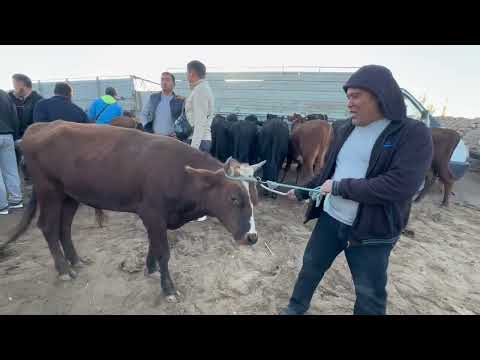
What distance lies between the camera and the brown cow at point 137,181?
282 centimetres

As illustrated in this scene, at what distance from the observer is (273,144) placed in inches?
254

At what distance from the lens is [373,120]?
1940 millimetres

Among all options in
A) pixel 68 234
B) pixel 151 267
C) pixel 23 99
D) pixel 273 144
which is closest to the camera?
pixel 151 267

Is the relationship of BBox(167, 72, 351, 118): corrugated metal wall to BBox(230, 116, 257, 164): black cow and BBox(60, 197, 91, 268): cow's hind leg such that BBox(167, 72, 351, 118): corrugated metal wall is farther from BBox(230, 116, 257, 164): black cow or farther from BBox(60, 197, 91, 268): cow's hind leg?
BBox(60, 197, 91, 268): cow's hind leg

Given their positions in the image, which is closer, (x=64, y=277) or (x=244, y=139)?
(x=64, y=277)

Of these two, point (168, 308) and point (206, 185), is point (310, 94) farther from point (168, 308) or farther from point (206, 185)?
point (168, 308)

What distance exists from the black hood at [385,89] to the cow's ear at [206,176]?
1509 mm

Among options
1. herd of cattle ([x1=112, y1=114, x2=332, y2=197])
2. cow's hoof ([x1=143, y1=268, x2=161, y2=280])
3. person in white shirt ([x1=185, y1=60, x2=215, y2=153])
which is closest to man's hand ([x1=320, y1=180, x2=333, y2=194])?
cow's hoof ([x1=143, y1=268, x2=161, y2=280])

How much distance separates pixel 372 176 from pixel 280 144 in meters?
4.66

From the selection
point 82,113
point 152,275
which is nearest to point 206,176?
point 152,275

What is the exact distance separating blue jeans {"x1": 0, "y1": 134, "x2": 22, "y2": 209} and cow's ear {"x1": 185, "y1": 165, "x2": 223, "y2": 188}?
4.14 m

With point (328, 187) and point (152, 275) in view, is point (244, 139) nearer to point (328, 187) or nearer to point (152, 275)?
point (152, 275)

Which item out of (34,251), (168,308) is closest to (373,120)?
(168,308)

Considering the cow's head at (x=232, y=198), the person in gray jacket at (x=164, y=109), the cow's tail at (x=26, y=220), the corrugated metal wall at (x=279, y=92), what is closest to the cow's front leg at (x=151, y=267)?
the cow's head at (x=232, y=198)
